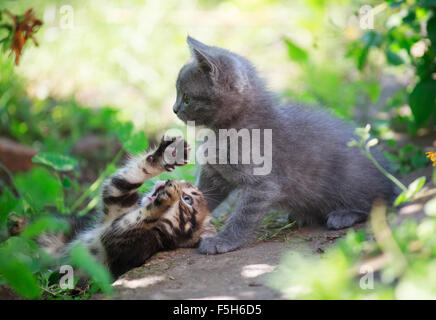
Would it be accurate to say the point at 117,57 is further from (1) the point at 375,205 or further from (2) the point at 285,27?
(1) the point at 375,205

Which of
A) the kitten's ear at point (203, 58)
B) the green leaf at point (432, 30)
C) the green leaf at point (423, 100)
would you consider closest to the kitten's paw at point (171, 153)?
the kitten's ear at point (203, 58)

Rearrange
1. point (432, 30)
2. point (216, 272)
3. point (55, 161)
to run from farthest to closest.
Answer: point (55, 161), point (432, 30), point (216, 272)

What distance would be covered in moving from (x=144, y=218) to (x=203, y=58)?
3.35 feet

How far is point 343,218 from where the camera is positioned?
2.99 m

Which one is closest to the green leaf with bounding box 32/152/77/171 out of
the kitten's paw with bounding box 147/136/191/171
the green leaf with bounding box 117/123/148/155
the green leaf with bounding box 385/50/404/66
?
the green leaf with bounding box 117/123/148/155

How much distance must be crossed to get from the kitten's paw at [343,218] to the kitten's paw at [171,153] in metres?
0.98

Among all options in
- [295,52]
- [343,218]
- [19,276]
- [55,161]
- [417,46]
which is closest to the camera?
[19,276]

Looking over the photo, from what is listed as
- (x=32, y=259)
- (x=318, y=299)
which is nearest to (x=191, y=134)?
(x=32, y=259)

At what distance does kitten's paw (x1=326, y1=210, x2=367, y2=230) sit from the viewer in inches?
117

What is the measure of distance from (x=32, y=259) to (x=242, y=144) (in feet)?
4.40

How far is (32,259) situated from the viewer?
2.48m

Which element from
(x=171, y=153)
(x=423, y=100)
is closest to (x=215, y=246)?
(x=171, y=153)

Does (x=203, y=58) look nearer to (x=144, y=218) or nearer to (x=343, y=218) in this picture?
(x=144, y=218)

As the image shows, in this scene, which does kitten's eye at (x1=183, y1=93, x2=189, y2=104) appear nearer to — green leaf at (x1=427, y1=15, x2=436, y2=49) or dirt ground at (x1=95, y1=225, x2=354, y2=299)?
dirt ground at (x1=95, y1=225, x2=354, y2=299)
